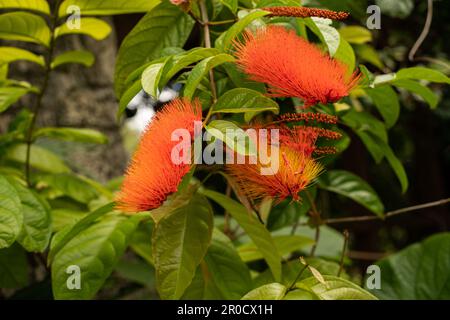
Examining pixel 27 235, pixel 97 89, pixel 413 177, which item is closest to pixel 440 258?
pixel 27 235

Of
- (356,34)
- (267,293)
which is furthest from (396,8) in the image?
(267,293)

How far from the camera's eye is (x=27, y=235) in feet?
2.63

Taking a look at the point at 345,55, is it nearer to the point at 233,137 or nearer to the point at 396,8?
the point at 233,137

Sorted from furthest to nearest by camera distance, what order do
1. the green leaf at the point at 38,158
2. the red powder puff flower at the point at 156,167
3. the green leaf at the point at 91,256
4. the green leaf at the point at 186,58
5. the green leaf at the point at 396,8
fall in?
Answer: the green leaf at the point at 396,8
the green leaf at the point at 38,158
the green leaf at the point at 91,256
the green leaf at the point at 186,58
the red powder puff flower at the point at 156,167

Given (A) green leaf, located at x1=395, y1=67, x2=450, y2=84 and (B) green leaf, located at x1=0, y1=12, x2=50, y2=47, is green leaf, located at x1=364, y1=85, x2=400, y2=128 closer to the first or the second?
(A) green leaf, located at x1=395, y1=67, x2=450, y2=84

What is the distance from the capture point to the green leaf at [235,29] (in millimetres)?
639

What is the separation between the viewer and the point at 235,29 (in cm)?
66

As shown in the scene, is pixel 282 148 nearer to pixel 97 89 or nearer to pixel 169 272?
pixel 169 272

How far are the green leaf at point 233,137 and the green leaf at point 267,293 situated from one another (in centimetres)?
17

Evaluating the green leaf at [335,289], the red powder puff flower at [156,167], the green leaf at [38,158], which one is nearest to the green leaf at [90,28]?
the green leaf at [38,158]

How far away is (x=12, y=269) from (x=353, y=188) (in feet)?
1.89

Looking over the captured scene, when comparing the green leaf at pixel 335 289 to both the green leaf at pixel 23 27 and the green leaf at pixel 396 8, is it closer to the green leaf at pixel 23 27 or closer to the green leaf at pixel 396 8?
the green leaf at pixel 23 27

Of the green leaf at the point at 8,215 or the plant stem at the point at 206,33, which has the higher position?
the plant stem at the point at 206,33

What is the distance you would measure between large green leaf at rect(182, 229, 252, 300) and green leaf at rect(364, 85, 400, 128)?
0.29 metres
